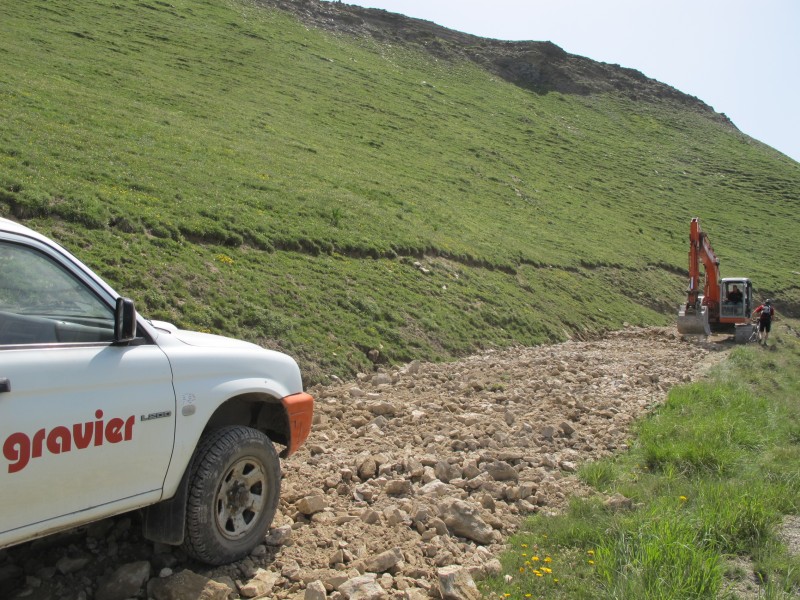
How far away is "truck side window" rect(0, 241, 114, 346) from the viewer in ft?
12.3

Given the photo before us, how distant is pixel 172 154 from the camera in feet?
67.9

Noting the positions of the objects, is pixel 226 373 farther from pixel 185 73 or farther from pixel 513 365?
pixel 185 73

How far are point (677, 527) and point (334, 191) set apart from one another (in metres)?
20.8

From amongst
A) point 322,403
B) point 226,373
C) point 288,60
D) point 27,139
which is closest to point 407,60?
point 288,60

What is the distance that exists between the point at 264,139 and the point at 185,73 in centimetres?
1218

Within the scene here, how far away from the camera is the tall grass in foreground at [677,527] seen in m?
4.39

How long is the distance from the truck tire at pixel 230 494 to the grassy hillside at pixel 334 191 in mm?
6902

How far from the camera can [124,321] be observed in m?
3.93

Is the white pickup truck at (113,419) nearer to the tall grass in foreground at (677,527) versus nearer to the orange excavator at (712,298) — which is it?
the tall grass in foreground at (677,527)

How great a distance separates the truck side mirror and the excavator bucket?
22197 mm

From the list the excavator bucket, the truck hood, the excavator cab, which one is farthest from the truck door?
the excavator cab

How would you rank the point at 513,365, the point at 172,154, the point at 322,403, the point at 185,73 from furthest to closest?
1. the point at 185,73
2. the point at 172,154
3. the point at 513,365
4. the point at 322,403

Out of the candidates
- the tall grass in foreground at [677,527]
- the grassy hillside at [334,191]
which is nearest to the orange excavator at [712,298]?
the grassy hillside at [334,191]

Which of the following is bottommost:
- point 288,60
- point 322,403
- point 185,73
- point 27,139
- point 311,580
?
point 322,403
